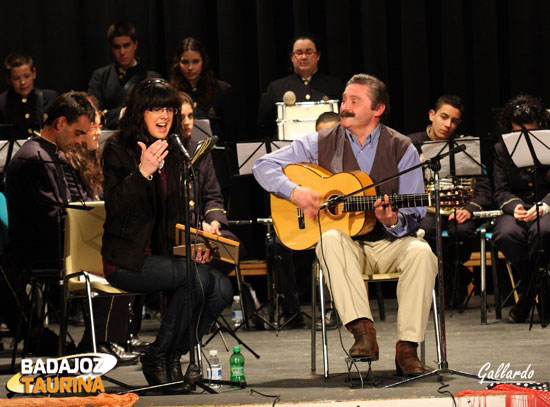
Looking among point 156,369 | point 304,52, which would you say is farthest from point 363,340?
point 304,52

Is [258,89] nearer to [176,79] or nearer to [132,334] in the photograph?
[176,79]

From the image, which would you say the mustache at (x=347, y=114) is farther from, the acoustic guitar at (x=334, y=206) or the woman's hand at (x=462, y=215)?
the woman's hand at (x=462, y=215)

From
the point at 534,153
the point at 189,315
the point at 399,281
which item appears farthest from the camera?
the point at 534,153

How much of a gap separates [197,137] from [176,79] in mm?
1010

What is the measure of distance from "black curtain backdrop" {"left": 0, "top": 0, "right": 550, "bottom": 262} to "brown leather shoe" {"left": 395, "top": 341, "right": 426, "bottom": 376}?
3906mm

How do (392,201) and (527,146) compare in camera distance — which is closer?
(392,201)

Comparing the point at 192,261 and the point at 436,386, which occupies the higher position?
the point at 192,261

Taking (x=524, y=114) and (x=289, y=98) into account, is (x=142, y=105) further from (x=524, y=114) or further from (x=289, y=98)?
(x=524, y=114)

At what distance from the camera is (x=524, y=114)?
622 cm

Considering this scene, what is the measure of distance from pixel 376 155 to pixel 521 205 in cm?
209

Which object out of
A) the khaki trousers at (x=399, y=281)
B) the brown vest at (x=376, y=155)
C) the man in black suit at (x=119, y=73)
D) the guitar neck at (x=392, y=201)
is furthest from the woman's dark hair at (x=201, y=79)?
the khaki trousers at (x=399, y=281)

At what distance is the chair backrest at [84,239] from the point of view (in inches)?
179

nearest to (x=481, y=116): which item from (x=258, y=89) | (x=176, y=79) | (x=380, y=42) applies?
(x=380, y=42)

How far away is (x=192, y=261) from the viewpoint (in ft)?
12.9
